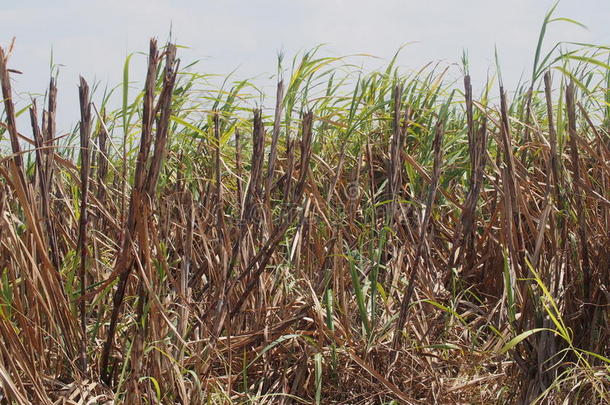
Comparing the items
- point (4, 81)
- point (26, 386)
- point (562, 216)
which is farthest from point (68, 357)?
point (562, 216)

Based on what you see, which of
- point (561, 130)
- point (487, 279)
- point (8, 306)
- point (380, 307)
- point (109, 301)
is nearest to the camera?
point (8, 306)

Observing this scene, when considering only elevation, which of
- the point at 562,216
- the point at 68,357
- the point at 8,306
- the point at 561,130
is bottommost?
the point at 68,357

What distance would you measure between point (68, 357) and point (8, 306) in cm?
15

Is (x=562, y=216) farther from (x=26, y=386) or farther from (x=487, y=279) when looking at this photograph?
(x=26, y=386)

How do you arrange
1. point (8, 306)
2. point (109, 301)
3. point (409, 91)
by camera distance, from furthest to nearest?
point (409, 91) → point (109, 301) → point (8, 306)

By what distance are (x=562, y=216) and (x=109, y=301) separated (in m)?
0.93

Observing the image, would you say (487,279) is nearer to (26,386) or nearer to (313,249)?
(313,249)

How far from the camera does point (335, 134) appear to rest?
2.54 meters

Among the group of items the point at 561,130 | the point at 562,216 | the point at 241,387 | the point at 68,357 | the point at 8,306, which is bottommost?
the point at 241,387

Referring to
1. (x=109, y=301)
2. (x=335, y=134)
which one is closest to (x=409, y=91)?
(x=335, y=134)

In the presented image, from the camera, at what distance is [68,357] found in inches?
52.7

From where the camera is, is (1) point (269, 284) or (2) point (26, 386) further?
(1) point (269, 284)

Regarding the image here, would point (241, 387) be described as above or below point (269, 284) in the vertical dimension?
below

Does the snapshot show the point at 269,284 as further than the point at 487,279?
No
